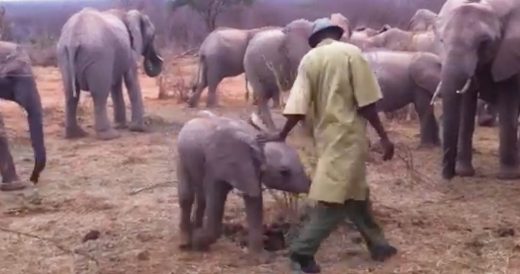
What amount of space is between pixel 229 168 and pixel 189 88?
10.6 metres

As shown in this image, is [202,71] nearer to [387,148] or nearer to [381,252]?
[381,252]

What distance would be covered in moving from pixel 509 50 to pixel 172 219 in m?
3.06

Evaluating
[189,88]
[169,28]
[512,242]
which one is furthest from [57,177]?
[169,28]

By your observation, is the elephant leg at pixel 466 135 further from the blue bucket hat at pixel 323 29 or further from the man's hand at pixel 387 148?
the blue bucket hat at pixel 323 29

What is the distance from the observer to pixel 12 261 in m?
6.86

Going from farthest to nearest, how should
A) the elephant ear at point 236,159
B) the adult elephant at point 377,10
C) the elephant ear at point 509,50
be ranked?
the adult elephant at point 377,10 < the elephant ear at point 509,50 < the elephant ear at point 236,159

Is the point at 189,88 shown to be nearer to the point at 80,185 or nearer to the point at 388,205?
the point at 80,185

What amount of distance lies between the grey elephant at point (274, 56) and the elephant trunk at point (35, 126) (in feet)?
12.2

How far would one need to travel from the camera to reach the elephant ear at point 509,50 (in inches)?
334

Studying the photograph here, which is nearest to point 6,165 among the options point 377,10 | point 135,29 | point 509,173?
point 509,173

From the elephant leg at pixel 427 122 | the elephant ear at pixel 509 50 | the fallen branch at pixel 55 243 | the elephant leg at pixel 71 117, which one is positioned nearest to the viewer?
the fallen branch at pixel 55 243

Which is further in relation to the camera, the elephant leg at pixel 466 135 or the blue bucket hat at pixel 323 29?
the elephant leg at pixel 466 135

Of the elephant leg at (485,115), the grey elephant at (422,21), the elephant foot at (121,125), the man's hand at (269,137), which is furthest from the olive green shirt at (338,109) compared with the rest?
the grey elephant at (422,21)

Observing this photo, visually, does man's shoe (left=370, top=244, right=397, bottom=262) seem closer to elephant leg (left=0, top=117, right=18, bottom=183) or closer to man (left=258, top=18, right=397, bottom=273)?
man (left=258, top=18, right=397, bottom=273)
